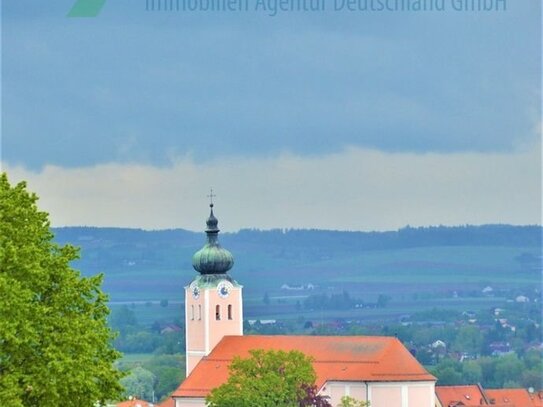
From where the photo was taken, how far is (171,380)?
5679 inches

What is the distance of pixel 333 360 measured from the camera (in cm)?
8806

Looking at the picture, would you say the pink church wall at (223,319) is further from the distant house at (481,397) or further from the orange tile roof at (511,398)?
the orange tile roof at (511,398)

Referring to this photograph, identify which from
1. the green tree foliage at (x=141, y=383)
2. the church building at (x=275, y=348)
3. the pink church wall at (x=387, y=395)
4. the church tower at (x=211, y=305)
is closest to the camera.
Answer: the pink church wall at (x=387, y=395)

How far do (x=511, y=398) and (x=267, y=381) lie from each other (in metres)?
44.8

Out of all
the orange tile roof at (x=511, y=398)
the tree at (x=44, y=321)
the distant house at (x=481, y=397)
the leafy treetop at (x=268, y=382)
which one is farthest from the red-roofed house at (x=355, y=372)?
the tree at (x=44, y=321)

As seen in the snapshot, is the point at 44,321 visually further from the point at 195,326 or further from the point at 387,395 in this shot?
the point at 195,326

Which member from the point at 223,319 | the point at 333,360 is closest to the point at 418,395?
the point at 333,360

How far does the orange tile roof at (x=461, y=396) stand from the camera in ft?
356

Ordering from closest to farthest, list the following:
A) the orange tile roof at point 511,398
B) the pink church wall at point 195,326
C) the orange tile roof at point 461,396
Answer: the pink church wall at point 195,326
the orange tile roof at point 461,396
the orange tile roof at point 511,398

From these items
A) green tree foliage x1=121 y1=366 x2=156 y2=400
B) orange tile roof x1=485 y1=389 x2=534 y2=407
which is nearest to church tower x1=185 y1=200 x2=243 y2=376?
orange tile roof x1=485 y1=389 x2=534 y2=407

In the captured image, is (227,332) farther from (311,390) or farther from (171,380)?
(171,380)

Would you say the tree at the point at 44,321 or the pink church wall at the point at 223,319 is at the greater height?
the pink church wall at the point at 223,319

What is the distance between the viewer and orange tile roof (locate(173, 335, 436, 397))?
86.8 meters

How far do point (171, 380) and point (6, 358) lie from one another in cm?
11111
